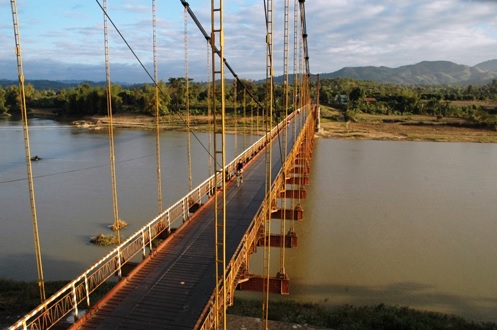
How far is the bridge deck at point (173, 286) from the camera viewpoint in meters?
5.78

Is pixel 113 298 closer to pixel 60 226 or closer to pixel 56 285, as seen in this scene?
pixel 56 285

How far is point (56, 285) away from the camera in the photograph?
427 inches

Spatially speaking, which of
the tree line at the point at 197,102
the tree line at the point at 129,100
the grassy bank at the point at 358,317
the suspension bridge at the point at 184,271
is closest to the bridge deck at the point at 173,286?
the suspension bridge at the point at 184,271

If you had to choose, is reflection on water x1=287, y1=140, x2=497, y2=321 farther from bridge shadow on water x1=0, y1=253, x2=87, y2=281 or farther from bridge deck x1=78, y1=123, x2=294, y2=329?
bridge shadow on water x1=0, y1=253, x2=87, y2=281

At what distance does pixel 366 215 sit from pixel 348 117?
41960 millimetres

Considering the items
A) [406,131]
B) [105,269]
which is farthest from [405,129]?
[105,269]

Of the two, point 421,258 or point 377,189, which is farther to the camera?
point 377,189

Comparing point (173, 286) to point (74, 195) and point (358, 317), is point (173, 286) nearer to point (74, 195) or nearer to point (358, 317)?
point (358, 317)

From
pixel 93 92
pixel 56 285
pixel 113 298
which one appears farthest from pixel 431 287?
pixel 93 92

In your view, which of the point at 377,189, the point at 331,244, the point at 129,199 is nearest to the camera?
the point at 331,244

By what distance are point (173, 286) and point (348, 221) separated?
36.5 ft

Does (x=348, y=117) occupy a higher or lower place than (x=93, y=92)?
lower

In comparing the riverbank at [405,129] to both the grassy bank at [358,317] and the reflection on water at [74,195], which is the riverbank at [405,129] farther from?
the grassy bank at [358,317]

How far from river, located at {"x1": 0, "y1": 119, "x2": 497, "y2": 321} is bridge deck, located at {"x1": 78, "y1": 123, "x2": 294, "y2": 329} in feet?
11.2
